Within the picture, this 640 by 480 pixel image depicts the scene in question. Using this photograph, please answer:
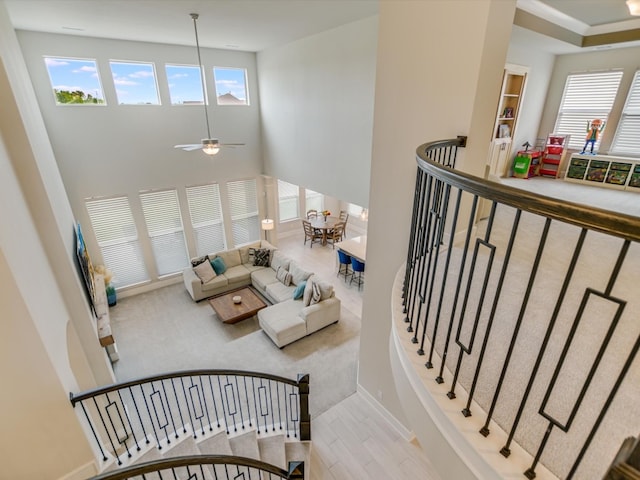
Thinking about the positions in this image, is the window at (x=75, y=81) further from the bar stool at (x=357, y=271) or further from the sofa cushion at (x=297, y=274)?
the bar stool at (x=357, y=271)

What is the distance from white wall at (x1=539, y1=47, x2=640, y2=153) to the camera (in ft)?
16.8

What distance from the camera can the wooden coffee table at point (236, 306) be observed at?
657cm

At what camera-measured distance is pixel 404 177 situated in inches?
129

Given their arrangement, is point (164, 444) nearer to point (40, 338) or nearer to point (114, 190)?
point (40, 338)

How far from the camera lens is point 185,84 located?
739cm

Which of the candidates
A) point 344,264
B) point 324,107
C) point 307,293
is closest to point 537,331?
point 307,293

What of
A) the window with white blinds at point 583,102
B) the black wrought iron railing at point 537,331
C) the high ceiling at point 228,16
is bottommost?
the black wrought iron railing at point 537,331

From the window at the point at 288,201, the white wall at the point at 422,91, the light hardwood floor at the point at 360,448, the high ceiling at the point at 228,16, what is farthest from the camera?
the window at the point at 288,201

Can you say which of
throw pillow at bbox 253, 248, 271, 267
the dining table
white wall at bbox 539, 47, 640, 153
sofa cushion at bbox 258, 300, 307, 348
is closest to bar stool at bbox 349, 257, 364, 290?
sofa cushion at bbox 258, 300, 307, 348

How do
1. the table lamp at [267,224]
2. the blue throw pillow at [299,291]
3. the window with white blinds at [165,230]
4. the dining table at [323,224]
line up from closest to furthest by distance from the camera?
the blue throw pillow at [299,291] → the window with white blinds at [165,230] → the table lamp at [267,224] → the dining table at [323,224]

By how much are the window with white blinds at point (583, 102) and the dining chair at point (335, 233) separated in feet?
19.9

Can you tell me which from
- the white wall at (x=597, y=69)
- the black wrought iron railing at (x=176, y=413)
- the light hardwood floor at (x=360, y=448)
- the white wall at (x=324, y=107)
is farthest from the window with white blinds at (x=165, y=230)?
the white wall at (x=597, y=69)

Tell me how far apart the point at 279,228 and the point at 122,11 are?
7364 mm

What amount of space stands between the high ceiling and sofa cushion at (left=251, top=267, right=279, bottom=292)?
523 cm
